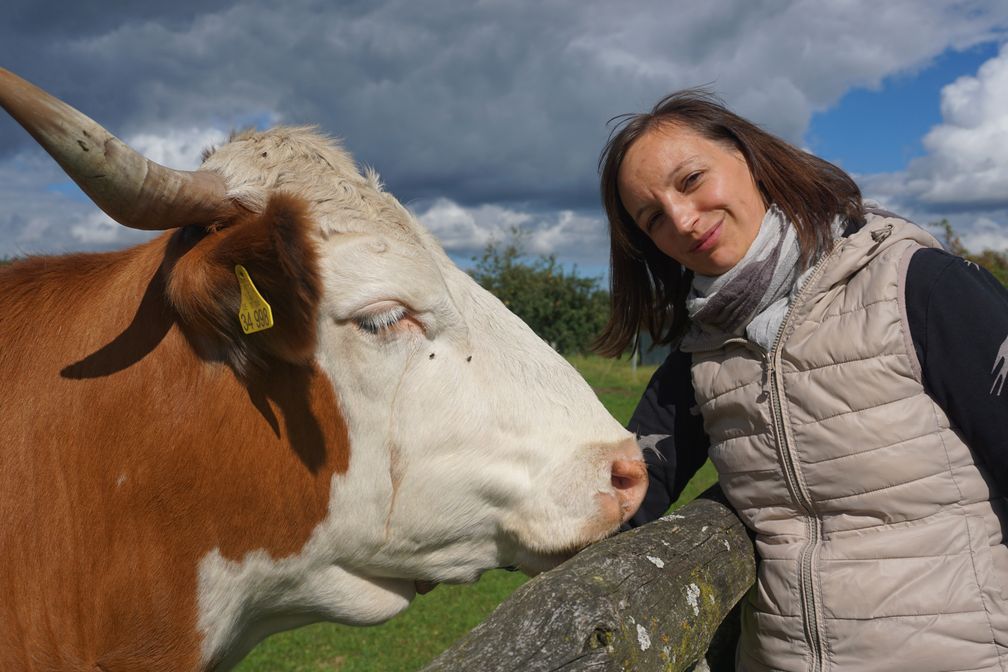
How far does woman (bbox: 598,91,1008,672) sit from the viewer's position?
2150 millimetres

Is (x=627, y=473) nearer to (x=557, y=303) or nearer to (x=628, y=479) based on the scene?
(x=628, y=479)

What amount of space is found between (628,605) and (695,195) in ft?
4.24

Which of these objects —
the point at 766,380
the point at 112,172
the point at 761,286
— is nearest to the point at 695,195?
the point at 761,286

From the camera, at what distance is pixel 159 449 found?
2051mm

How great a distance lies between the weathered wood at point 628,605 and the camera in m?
1.56

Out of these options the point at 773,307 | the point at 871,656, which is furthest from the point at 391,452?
the point at 871,656

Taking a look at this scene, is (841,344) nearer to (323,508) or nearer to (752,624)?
(752,624)

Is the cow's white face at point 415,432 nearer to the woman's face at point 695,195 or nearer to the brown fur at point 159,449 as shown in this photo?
the brown fur at point 159,449

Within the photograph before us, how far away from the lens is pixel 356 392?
2.18m

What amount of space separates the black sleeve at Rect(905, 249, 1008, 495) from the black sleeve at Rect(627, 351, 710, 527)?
2.65 feet

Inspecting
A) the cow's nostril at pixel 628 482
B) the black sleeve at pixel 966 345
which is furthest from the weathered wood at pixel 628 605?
the black sleeve at pixel 966 345

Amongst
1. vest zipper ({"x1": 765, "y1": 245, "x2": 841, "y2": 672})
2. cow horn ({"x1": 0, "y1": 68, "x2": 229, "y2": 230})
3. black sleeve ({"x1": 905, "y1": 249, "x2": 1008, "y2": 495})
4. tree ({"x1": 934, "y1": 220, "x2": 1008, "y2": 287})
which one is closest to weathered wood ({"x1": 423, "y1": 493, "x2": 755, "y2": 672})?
vest zipper ({"x1": 765, "y1": 245, "x2": 841, "y2": 672})

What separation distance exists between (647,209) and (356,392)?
113cm

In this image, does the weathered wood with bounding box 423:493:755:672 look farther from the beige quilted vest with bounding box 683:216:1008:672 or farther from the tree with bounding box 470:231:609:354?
the tree with bounding box 470:231:609:354
